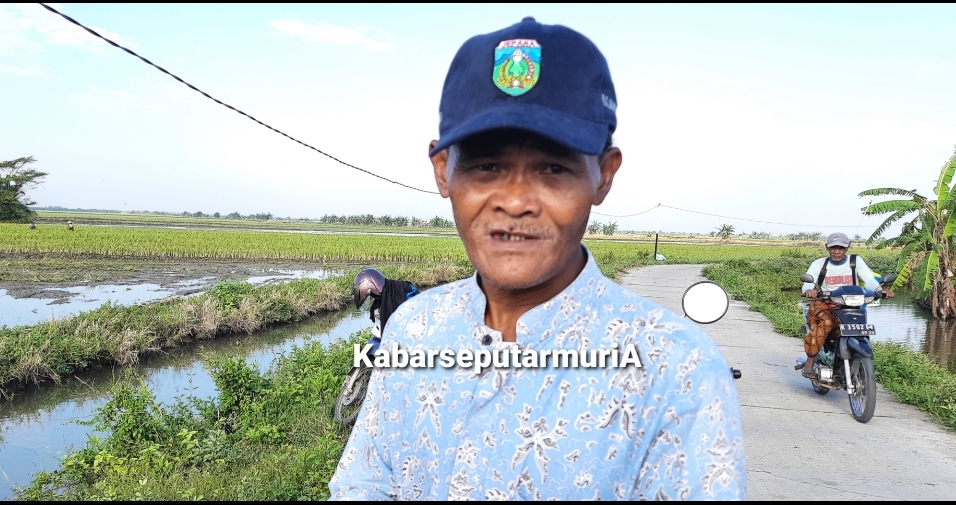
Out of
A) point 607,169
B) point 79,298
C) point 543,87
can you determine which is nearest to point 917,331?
point 607,169

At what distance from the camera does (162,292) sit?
16469 mm

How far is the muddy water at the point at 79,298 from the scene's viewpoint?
12.7 meters

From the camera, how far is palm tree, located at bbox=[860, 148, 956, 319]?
48.5 feet

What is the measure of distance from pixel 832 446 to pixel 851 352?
1333mm

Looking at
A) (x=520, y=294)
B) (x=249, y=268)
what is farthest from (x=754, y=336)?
(x=249, y=268)

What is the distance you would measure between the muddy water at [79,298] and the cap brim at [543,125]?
12357 mm

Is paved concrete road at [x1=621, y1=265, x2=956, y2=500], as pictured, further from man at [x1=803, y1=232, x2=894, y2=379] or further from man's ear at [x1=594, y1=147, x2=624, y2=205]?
man's ear at [x1=594, y1=147, x2=624, y2=205]

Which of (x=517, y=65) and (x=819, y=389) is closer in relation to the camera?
(x=517, y=65)

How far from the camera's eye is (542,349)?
3.31 feet

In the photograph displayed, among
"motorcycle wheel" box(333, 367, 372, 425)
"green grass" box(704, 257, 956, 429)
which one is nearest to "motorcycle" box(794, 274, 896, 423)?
"green grass" box(704, 257, 956, 429)

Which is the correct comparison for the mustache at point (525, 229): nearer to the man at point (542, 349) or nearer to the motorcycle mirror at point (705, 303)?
the man at point (542, 349)

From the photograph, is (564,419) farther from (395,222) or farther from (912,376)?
(395,222)

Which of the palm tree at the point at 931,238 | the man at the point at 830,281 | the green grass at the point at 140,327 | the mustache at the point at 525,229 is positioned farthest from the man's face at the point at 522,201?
the palm tree at the point at 931,238

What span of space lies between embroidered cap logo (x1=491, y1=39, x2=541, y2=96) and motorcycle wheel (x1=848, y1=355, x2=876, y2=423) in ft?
18.1
